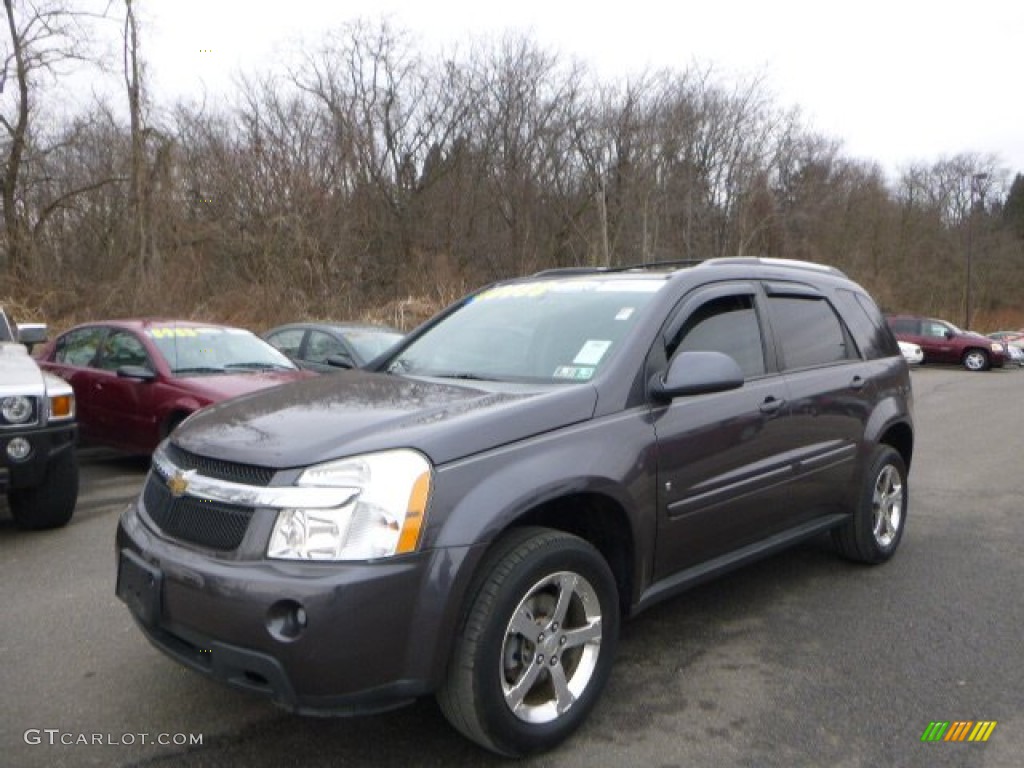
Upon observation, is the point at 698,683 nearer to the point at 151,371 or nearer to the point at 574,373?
the point at 574,373

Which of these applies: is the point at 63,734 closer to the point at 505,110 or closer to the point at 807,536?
the point at 807,536

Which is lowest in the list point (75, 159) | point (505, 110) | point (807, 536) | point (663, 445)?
point (807, 536)

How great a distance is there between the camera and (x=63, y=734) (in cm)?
293

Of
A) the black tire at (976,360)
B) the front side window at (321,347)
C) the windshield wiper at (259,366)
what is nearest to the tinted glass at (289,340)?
the front side window at (321,347)

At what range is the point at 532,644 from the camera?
9.18ft

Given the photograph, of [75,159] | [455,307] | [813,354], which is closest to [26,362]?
[455,307]

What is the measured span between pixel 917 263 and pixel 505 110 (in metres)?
33.7

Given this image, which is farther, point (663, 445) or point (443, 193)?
point (443, 193)

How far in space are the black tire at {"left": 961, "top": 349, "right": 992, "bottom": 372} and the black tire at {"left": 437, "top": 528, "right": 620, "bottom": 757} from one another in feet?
86.8

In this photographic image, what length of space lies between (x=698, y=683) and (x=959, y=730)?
→ 938 millimetres

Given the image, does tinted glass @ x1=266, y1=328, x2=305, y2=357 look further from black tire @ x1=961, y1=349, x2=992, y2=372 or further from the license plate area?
black tire @ x1=961, y1=349, x2=992, y2=372

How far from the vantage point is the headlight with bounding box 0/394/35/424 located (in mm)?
5008

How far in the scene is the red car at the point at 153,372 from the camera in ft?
23.2

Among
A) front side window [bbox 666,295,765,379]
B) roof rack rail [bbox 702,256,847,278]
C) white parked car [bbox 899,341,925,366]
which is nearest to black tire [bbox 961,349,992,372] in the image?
white parked car [bbox 899,341,925,366]
